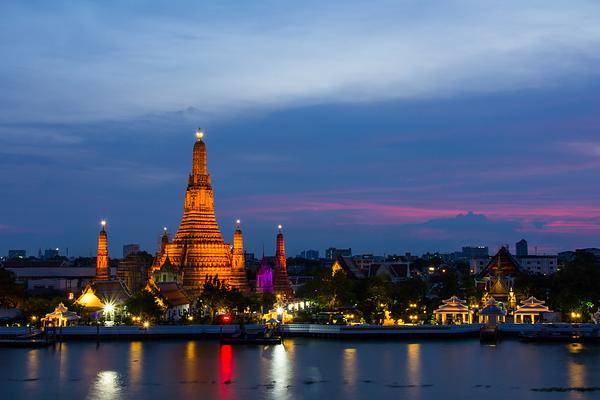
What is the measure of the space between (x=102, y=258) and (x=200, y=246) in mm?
9446

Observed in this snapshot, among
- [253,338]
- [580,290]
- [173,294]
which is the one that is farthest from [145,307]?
[580,290]

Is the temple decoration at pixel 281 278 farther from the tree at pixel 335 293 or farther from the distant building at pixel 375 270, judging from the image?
the tree at pixel 335 293

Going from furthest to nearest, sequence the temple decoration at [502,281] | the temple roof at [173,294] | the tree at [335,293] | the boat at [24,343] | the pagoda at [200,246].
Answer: the pagoda at [200,246], the tree at [335,293], the temple decoration at [502,281], the temple roof at [173,294], the boat at [24,343]

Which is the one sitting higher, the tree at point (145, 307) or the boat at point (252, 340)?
the tree at point (145, 307)

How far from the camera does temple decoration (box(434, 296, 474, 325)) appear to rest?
266ft

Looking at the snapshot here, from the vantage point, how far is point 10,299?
267ft

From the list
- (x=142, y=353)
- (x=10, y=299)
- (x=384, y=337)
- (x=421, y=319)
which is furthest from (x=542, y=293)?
(x=10, y=299)

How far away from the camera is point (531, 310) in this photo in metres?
80.8

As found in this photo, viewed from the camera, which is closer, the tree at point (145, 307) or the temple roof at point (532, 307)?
the tree at point (145, 307)

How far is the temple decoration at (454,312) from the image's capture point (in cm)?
8112

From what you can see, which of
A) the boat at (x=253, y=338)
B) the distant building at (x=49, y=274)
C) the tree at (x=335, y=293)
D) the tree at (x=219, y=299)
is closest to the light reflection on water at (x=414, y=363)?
the boat at (x=253, y=338)

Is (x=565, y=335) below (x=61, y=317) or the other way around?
below

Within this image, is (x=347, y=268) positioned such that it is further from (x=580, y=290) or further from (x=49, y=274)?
(x=49, y=274)

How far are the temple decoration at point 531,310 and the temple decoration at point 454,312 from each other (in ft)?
12.6
